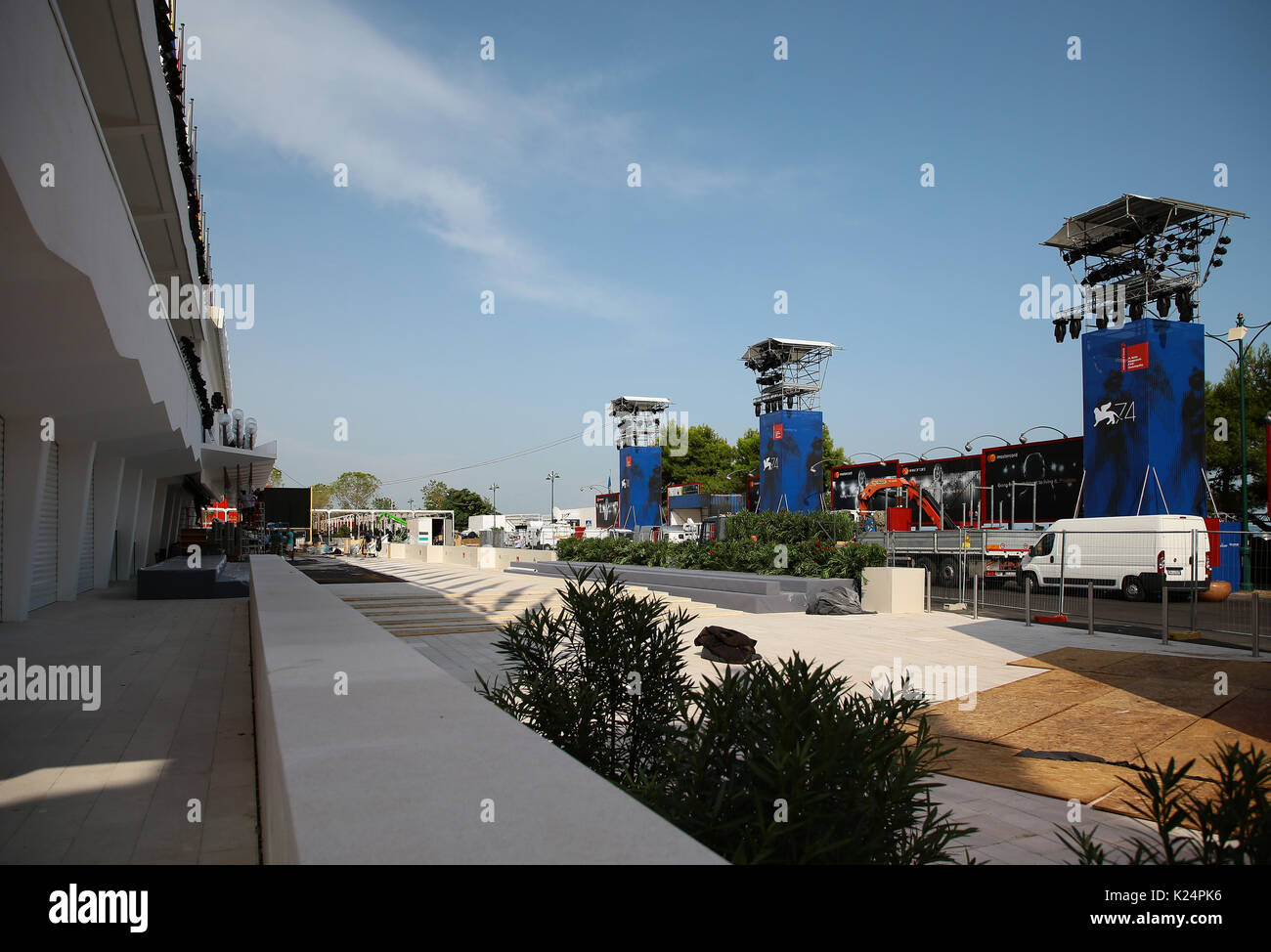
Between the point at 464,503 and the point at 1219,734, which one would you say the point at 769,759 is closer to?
the point at 1219,734

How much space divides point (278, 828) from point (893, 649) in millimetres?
10406

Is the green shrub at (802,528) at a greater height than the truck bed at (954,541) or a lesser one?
greater

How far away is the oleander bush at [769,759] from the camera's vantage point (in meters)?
2.50

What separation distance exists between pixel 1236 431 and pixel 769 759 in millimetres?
41747

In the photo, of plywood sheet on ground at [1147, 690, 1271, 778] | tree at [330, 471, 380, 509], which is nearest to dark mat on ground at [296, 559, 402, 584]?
plywood sheet on ground at [1147, 690, 1271, 778]

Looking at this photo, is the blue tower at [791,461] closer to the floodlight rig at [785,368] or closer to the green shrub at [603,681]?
the floodlight rig at [785,368]

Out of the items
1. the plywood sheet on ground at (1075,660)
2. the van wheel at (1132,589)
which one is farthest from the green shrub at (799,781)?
the van wheel at (1132,589)

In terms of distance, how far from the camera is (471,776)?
233 cm

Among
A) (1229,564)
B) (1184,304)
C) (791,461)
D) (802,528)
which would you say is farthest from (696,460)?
(1229,564)

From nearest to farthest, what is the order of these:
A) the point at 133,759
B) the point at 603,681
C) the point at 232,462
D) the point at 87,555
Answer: the point at 603,681 < the point at 133,759 < the point at 87,555 < the point at 232,462

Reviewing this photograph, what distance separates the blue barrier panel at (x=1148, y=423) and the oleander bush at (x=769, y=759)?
24.7 meters

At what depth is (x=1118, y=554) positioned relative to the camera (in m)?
19.8
